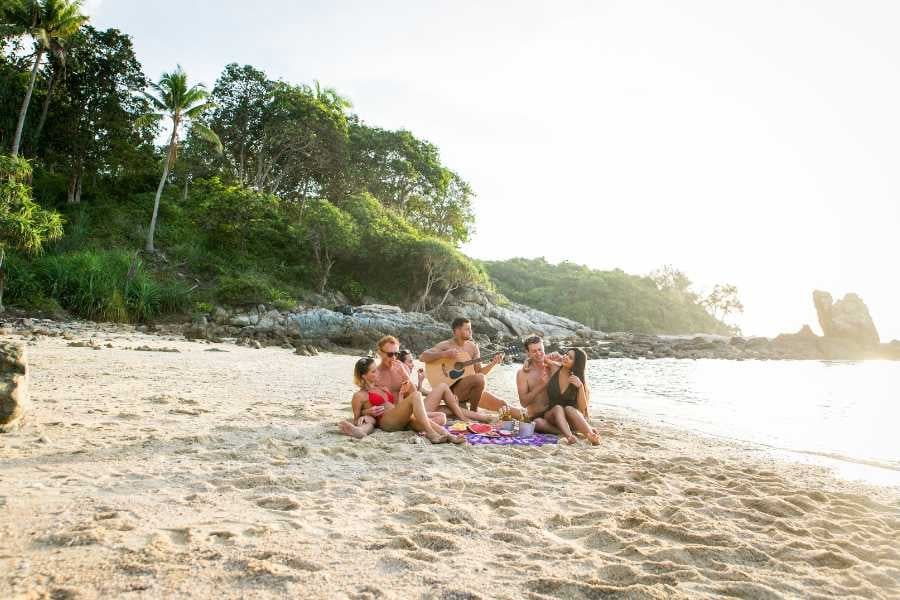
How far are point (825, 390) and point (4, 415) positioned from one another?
64.7ft

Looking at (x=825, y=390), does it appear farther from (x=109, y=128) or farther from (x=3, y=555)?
(x=109, y=128)

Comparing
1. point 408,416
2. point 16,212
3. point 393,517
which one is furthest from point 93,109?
point 393,517

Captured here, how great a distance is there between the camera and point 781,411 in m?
11.0

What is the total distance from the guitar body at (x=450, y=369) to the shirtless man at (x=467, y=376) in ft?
0.19

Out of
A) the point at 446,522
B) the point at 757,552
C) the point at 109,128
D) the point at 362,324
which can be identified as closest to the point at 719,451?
the point at 757,552

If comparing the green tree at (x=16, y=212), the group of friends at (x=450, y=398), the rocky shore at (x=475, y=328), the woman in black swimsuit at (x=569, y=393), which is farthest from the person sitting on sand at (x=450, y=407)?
the green tree at (x=16, y=212)

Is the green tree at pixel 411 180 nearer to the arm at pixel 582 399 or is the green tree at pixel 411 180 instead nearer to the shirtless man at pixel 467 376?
the shirtless man at pixel 467 376

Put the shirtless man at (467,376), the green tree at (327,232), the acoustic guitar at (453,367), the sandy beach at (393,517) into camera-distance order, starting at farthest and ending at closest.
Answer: the green tree at (327,232) → the acoustic guitar at (453,367) → the shirtless man at (467,376) → the sandy beach at (393,517)

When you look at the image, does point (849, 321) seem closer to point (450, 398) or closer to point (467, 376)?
point (467, 376)

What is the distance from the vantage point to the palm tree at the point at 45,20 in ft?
59.5

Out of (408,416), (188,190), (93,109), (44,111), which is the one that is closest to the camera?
(408,416)

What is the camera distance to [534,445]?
5551mm

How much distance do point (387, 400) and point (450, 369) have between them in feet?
4.69

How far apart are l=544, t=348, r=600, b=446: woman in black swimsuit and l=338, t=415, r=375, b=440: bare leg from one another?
2.05m
